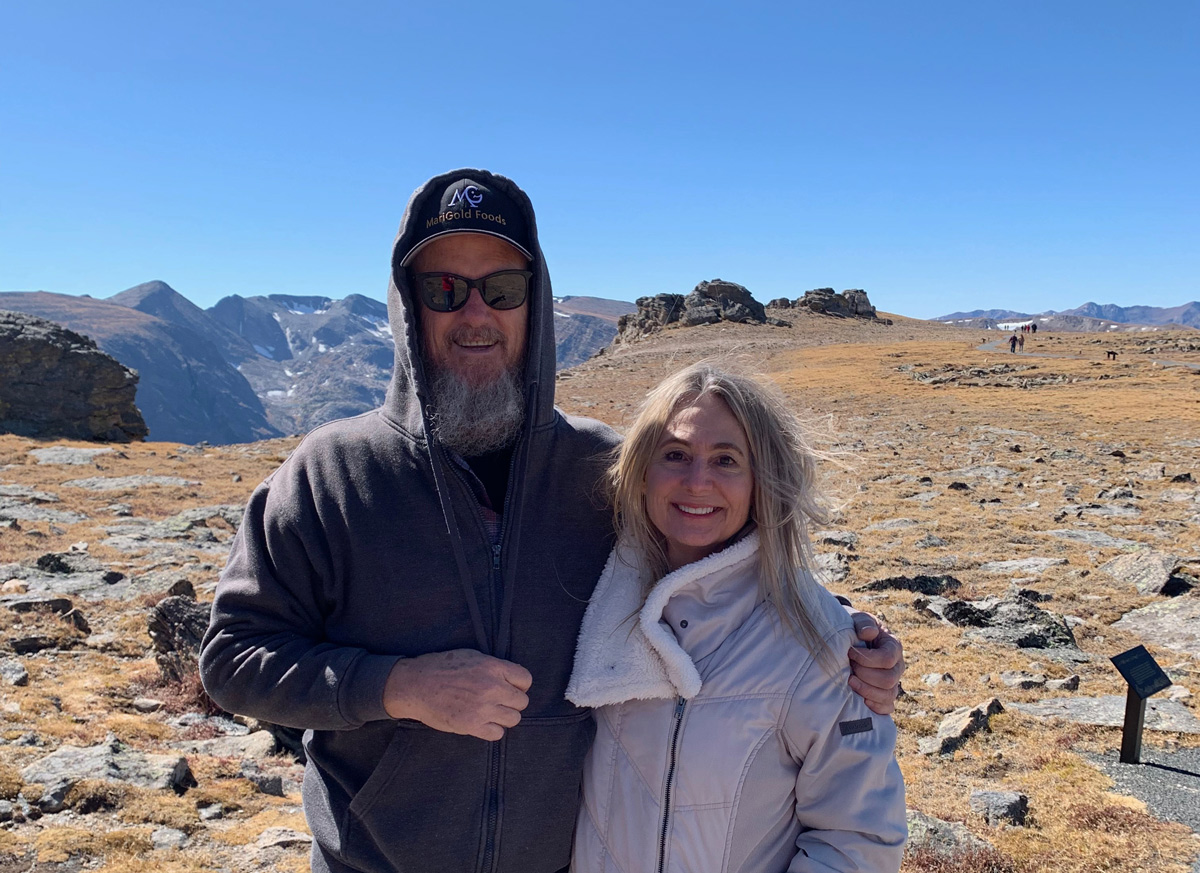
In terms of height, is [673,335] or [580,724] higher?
[673,335]

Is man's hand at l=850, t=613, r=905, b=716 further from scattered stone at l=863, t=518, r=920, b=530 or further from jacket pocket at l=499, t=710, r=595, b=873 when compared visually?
scattered stone at l=863, t=518, r=920, b=530

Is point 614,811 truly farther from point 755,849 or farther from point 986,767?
point 986,767

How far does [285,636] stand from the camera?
226 centimetres

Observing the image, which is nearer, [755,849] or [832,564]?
[755,849]

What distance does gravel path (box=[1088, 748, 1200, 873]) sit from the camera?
4.96m

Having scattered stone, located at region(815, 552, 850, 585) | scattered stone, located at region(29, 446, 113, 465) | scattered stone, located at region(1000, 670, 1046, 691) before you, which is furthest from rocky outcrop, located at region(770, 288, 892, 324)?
scattered stone, located at region(1000, 670, 1046, 691)

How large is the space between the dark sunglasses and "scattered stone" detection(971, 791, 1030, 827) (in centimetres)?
470

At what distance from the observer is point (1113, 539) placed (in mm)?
11680

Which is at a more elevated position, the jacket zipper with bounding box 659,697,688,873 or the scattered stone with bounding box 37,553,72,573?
the jacket zipper with bounding box 659,697,688,873

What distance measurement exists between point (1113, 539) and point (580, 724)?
1218 centimetres

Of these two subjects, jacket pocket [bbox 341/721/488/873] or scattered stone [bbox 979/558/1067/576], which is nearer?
jacket pocket [bbox 341/721/488/873]

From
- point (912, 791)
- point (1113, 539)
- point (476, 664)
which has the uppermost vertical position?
point (476, 664)

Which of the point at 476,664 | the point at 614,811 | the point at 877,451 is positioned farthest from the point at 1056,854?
the point at 877,451

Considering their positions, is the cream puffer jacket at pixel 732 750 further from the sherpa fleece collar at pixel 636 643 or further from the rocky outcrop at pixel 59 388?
the rocky outcrop at pixel 59 388
